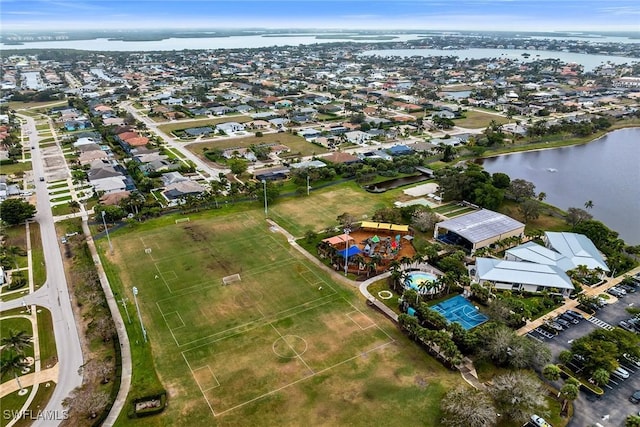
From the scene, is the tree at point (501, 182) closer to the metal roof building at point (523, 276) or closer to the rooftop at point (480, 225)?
the rooftop at point (480, 225)

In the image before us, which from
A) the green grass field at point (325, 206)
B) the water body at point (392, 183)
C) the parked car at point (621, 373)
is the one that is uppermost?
the parked car at point (621, 373)

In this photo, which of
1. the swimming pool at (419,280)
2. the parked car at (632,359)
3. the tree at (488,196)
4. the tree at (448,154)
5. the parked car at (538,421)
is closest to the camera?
the parked car at (538,421)

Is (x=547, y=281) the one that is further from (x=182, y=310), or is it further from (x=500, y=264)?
(x=182, y=310)

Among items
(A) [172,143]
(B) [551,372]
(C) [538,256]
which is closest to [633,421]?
(B) [551,372]

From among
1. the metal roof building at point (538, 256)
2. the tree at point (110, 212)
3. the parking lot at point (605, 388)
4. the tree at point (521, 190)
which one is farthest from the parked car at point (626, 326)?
the tree at point (110, 212)

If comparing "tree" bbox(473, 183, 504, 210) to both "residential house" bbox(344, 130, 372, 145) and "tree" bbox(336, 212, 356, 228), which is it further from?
"residential house" bbox(344, 130, 372, 145)

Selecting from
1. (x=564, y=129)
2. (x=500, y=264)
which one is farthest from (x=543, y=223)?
(x=564, y=129)
